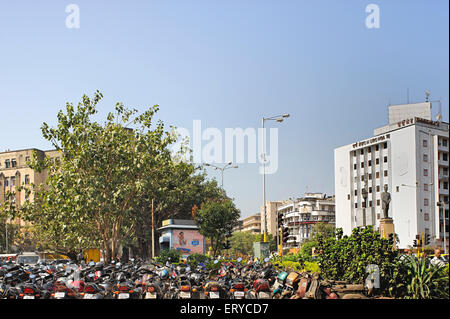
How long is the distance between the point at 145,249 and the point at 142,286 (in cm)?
4603

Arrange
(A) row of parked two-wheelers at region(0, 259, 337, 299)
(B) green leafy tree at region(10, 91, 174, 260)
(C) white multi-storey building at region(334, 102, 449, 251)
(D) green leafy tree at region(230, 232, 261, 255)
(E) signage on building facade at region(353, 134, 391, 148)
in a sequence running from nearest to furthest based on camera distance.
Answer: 1. (A) row of parked two-wheelers at region(0, 259, 337, 299)
2. (B) green leafy tree at region(10, 91, 174, 260)
3. (C) white multi-storey building at region(334, 102, 449, 251)
4. (E) signage on building facade at region(353, 134, 391, 148)
5. (D) green leafy tree at region(230, 232, 261, 255)

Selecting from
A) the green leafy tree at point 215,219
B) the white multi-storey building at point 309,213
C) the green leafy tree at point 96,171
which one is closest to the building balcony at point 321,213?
the white multi-storey building at point 309,213

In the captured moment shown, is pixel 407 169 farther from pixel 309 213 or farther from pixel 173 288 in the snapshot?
pixel 173 288

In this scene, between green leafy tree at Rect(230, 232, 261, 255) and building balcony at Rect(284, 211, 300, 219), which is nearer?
green leafy tree at Rect(230, 232, 261, 255)

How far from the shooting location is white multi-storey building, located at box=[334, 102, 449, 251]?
6556 centimetres

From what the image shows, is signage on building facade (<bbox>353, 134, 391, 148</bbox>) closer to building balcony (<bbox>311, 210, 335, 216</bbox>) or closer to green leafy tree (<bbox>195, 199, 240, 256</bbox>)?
green leafy tree (<bbox>195, 199, 240, 256</bbox>)

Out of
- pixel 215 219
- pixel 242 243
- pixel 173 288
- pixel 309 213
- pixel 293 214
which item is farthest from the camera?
pixel 242 243

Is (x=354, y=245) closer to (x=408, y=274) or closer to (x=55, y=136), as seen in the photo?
(x=408, y=274)

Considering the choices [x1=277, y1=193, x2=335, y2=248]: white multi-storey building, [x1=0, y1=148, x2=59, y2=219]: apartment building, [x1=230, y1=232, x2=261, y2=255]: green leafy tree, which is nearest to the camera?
[x1=0, y1=148, x2=59, y2=219]: apartment building

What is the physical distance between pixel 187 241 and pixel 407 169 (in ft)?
145

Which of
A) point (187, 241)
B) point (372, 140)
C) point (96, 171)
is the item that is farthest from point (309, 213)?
point (96, 171)

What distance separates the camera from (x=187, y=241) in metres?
35.2

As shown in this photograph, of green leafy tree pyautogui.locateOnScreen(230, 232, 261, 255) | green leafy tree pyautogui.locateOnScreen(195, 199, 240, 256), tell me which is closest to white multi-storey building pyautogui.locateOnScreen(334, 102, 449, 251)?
green leafy tree pyautogui.locateOnScreen(195, 199, 240, 256)

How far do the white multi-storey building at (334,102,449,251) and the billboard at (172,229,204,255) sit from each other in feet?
98.7
